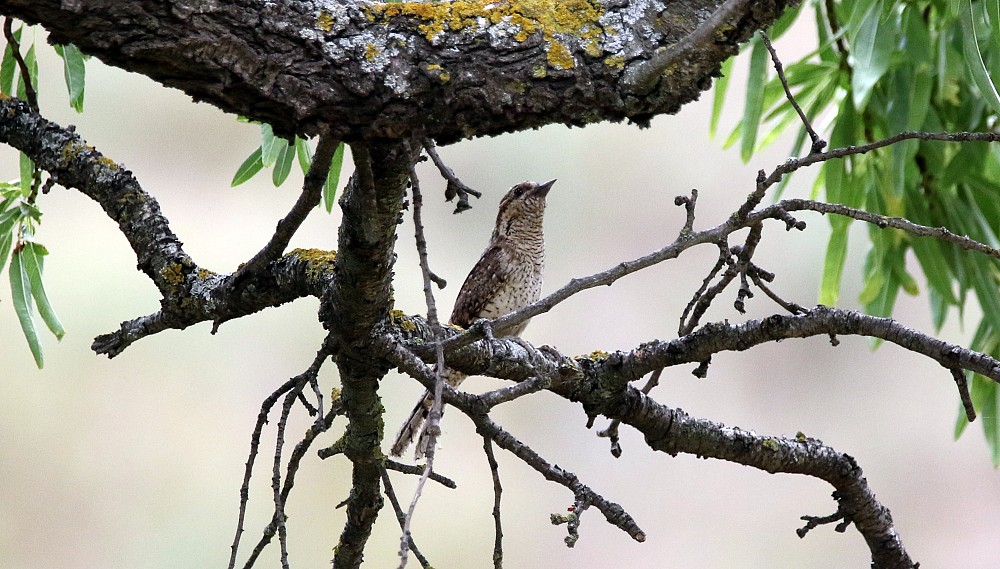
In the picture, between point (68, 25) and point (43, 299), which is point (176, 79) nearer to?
point (68, 25)

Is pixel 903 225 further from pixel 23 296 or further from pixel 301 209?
pixel 23 296

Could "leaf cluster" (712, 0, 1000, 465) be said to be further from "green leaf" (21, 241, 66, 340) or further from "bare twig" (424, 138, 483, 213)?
"green leaf" (21, 241, 66, 340)

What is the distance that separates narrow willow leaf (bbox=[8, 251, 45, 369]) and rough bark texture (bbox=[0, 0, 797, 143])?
0.84 metres

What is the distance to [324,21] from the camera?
0.79m

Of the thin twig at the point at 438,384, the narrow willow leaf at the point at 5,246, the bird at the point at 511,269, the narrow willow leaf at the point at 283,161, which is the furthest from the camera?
the bird at the point at 511,269

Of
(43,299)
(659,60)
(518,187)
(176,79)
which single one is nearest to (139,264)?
(43,299)

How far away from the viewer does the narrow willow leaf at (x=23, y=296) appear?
4.68ft

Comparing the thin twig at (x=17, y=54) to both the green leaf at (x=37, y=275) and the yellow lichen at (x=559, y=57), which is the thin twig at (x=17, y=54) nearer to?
the green leaf at (x=37, y=275)

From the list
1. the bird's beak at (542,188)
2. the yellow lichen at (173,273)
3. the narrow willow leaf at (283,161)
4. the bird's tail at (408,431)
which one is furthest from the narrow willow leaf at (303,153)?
the bird's beak at (542,188)

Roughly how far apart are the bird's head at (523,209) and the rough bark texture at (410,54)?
1.80m

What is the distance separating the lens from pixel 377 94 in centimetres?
78

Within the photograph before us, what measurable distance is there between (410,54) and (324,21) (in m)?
0.08

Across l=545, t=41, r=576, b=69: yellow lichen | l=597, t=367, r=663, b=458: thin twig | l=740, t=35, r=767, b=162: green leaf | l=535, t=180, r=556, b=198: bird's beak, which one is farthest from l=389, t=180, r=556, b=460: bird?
l=545, t=41, r=576, b=69: yellow lichen

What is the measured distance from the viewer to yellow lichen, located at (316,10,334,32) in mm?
787
